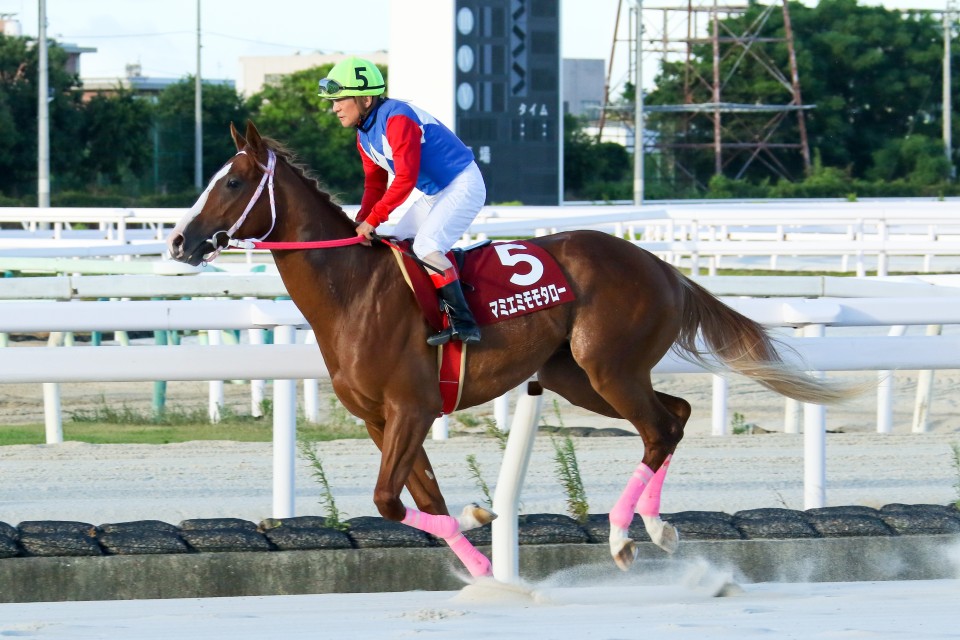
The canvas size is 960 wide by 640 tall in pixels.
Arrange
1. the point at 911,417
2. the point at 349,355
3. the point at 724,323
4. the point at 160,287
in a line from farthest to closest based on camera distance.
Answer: the point at 911,417, the point at 160,287, the point at 724,323, the point at 349,355

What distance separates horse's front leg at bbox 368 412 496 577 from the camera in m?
4.40

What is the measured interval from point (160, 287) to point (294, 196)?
3.67m

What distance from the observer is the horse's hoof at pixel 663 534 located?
4.72m

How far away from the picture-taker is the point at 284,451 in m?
5.02

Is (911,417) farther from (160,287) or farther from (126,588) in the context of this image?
(126,588)

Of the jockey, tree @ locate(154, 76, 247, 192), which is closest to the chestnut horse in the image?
the jockey

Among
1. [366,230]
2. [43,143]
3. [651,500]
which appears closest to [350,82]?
[366,230]

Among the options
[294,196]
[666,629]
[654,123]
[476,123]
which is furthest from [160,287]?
[654,123]

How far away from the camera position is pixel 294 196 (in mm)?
4629

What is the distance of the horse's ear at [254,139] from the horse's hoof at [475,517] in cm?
129

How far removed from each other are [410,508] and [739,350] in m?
1.38

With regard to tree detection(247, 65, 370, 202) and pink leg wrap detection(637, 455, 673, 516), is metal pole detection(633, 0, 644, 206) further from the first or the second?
pink leg wrap detection(637, 455, 673, 516)

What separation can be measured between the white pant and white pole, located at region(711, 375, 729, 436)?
11.2 ft

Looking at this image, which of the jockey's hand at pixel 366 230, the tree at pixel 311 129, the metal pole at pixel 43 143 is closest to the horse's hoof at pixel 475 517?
the jockey's hand at pixel 366 230
